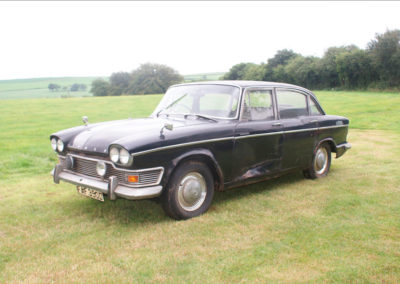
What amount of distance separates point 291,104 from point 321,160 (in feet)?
4.34

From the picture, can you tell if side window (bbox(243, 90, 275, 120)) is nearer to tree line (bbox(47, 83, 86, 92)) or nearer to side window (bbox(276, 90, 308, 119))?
side window (bbox(276, 90, 308, 119))

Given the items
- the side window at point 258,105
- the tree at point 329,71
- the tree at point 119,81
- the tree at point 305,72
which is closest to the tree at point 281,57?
the tree at point 305,72

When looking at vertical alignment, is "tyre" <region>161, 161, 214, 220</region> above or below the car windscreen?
below

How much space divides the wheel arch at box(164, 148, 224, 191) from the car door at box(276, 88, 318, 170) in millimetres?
1348

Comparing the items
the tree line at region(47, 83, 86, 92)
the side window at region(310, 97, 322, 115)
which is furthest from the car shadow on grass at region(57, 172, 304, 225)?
the tree line at region(47, 83, 86, 92)

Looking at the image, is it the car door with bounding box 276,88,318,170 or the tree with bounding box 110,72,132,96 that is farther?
the tree with bounding box 110,72,132,96

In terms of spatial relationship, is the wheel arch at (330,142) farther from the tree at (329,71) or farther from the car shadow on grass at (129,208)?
the tree at (329,71)

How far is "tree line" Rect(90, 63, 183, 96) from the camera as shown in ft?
227

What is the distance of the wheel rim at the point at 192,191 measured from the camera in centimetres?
444

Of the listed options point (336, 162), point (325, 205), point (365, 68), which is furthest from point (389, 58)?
point (325, 205)

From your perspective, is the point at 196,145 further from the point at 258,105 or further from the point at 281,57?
the point at 281,57

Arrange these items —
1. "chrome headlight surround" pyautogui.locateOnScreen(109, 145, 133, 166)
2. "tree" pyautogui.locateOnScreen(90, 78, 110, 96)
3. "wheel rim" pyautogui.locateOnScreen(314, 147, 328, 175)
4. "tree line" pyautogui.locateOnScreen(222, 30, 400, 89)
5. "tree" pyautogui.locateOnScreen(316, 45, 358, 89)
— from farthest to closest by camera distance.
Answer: "tree" pyautogui.locateOnScreen(90, 78, 110, 96), "tree" pyautogui.locateOnScreen(316, 45, 358, 89), "tree line" pyautogui.locateOnScreen(222, 30, 400, 89), "wheel rim" pyautogui.locateOnScreen(314, 147, 328, 175), "chrome headlight surround" pyautogui.locateOnScreen(109, 145, 133, 166)

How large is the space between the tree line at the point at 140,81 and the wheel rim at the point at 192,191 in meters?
63.0

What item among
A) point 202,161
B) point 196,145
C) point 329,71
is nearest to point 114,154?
point 196,145
